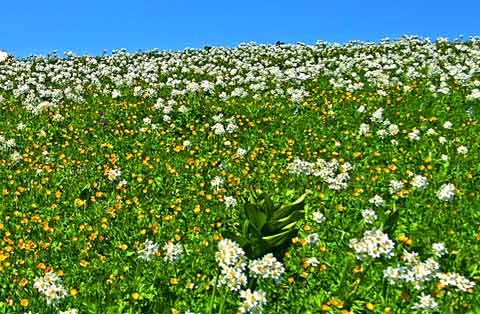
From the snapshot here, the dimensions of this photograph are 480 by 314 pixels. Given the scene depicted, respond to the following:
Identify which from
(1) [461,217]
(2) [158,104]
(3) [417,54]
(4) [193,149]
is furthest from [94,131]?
(3) [417,54]

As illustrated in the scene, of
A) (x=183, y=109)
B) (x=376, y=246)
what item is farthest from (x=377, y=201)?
(x=183, y=109)

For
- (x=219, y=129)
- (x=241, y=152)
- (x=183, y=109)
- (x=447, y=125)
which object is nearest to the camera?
(x=241, y=152)

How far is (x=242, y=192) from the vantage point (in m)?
10.5

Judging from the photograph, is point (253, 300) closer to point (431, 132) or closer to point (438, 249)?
point (438, 249)

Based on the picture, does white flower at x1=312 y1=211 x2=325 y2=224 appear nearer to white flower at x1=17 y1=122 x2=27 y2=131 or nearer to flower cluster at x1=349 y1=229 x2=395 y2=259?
flower cluster at x1=349 y1=229 x2=395 y2=259

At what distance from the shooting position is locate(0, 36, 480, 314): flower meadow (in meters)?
6.62

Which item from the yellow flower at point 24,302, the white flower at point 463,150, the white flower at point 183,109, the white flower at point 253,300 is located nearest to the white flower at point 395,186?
the white flower at point 463,150

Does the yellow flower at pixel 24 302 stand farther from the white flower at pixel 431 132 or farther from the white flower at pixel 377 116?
the white flower at pixel 377 116

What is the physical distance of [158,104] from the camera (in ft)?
53.8

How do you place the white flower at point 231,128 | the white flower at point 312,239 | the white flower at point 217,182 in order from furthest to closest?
the white flower at point 231,128, the white flower at point 217,182, the white flower at point 312,239

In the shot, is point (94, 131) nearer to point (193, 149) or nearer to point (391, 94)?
A: point (193, 149)

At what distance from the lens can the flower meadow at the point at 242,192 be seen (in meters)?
6.62

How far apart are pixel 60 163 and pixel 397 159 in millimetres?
6143

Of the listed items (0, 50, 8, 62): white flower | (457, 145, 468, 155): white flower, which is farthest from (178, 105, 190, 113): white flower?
(0, 50, 8, 62): white flower
